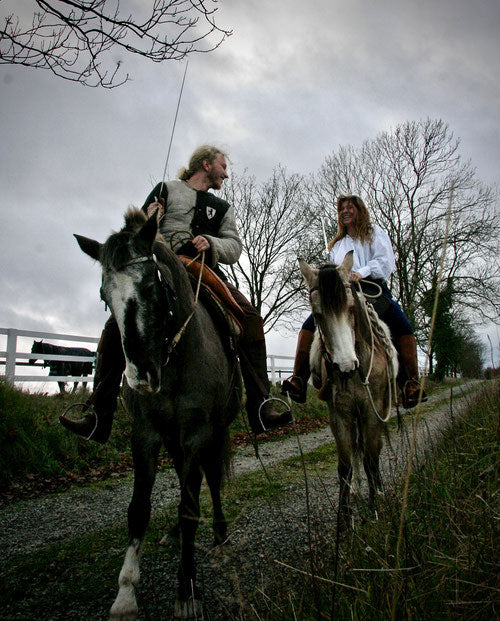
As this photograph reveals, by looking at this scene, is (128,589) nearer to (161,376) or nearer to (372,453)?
(161,376)

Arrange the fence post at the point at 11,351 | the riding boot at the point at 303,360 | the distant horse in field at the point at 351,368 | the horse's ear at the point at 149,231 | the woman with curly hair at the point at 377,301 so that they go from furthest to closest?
the fence post at the point at 11,351, the riding boot at the point at 303,360, the woman with curly hair at the point at 377,301, the distant horse in field at the point at 351,368, the horse's ear at the point at 149,231

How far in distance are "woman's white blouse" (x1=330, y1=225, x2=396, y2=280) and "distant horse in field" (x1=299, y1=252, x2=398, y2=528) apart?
24.2 inches

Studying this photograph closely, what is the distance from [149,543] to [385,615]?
2.61 m

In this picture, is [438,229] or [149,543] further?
[438,229]

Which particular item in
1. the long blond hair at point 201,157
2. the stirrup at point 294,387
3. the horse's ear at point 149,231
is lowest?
the stirrup at point 294,387

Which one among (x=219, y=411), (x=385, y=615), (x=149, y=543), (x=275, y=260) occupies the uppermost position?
(x=275, y=260)

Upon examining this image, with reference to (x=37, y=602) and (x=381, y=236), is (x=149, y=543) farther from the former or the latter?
(x=381, y=236)

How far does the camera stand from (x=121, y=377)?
10.8 ft

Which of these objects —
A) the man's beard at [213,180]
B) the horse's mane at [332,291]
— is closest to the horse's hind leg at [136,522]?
the horse's mane at [332,291]

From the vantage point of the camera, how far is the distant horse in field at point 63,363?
42.9ft

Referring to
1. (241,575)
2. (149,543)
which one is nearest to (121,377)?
(149,543)

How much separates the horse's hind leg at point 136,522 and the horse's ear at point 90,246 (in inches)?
48.8

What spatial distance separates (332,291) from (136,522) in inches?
89.2

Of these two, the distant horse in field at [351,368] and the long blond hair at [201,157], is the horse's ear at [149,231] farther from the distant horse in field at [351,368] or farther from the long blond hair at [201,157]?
the long blond hair at [201,157]
